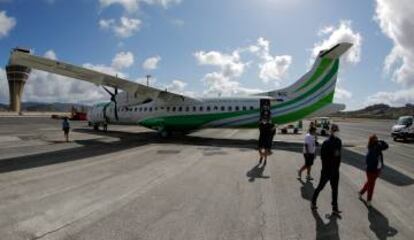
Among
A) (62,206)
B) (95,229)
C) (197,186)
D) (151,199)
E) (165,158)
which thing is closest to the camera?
(95,229)

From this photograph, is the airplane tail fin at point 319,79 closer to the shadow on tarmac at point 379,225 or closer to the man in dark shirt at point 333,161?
the man in dark shirt at point 333,161

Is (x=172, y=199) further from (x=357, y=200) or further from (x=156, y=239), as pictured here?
(x=357, y=200)

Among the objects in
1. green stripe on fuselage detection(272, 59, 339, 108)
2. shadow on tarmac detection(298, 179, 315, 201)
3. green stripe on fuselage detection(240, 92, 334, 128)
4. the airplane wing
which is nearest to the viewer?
shadow on tarmac detection(298, 179, 315, 201)

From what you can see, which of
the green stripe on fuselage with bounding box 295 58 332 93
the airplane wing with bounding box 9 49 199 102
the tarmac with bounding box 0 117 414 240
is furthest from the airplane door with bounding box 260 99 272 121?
the tarmac with bounding box 0 117 414 240

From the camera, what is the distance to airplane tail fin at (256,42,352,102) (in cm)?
2166

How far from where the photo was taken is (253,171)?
1185 centimetres

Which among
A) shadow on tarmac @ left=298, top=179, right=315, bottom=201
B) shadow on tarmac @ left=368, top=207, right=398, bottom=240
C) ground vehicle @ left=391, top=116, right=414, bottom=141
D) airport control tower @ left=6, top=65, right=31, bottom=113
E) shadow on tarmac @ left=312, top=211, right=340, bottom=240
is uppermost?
airport control tower @ left=6, top=65, right=31, bottom=113

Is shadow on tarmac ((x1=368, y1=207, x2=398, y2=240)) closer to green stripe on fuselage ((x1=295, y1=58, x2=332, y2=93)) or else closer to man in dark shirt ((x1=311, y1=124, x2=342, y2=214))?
man in dark shirt ((x1=311, y1=124, x2=342, y2=214))

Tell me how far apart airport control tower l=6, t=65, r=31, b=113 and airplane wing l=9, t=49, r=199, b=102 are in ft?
416

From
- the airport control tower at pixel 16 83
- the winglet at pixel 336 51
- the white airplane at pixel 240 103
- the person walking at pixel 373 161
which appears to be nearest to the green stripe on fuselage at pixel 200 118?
the white airplane at pixel 240 103

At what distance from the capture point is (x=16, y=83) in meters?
131

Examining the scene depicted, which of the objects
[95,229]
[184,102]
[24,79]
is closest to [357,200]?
[95,229]

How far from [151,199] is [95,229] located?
2.17 m

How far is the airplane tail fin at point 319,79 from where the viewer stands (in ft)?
71.1
